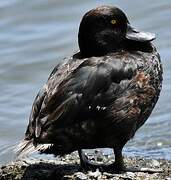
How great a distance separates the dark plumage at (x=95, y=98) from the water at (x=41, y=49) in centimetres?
220

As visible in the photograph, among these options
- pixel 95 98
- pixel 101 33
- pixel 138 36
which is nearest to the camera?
pixel 95 98

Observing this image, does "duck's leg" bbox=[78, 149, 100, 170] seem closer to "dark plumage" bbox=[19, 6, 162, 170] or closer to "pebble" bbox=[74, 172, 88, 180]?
"dark plumage" bbox=[19, 6, 162, 170]

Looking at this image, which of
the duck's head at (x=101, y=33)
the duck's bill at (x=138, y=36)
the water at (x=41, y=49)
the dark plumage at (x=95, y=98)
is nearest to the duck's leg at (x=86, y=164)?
the dark plumage at (x=95, y=98)

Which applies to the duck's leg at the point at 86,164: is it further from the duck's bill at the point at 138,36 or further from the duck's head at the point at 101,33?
the duck's bill at the point at 138,36

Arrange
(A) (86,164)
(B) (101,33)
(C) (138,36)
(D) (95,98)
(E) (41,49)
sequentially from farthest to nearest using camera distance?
(E) (41,49)
(C) (138,36)
(B) (101,33)
(A) (86,164)
(D) (95,98)

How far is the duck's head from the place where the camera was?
6598mm

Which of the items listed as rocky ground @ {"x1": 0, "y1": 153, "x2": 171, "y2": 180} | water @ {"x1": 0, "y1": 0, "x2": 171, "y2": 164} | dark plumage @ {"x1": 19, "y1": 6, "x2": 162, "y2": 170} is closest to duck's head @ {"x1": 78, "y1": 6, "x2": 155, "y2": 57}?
dark plumage @ {"x1": 19, "y1": 6, "x2": 162, "y2": 170}

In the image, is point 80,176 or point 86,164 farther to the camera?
point 86,164

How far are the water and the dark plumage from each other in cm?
220

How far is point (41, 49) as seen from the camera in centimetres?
1214

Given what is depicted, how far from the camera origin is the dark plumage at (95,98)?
20.0 ft

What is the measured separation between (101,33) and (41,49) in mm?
5540

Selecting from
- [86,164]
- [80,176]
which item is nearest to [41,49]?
[86,164]

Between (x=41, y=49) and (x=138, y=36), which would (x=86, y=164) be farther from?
(x=41, y=49)
